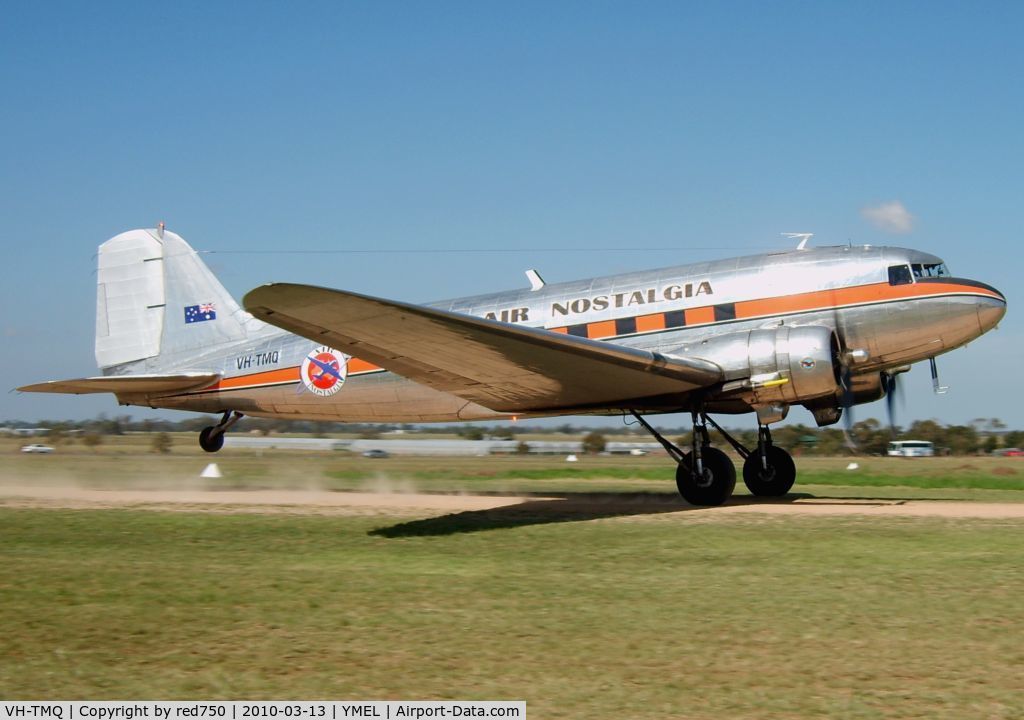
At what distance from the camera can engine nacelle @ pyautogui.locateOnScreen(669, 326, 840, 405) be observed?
1305 cm

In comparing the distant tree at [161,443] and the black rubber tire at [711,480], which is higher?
the distant tree at [161,443]

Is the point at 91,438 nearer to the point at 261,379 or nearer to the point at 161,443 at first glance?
the point at 161,443

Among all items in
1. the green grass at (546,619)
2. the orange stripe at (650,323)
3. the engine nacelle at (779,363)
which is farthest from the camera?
the orange stripe at (650,323)

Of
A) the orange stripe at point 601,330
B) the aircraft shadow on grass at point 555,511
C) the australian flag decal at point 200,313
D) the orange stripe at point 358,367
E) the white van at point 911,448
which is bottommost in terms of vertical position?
the aircraft shadow on grass at point 555,511

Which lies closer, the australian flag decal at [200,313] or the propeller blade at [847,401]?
the propeller blade at [847,401]

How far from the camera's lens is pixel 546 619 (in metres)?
6.74

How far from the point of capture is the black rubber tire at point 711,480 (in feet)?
45.8

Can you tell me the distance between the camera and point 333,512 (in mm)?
13938

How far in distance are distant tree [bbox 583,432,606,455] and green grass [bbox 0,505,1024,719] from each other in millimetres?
32831

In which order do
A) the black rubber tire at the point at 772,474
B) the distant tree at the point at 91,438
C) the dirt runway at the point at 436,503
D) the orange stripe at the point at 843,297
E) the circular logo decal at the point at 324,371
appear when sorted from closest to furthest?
the dirt runway at the point at 436,503 < the orange stripe at the point at 843,297 < the black rubber tire at the point at 772,474 < the circular logo decal at the point at 324,371 < the distant tree at the point at 91,438

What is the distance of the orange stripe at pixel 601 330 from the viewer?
50.1 feet

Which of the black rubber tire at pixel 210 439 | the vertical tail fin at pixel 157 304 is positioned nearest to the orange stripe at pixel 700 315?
the vertical tail fin at pixel 157 304

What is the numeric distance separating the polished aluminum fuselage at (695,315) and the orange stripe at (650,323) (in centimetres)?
2

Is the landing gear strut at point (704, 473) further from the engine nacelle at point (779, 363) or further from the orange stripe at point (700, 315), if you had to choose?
the orange stripe at point (700, 315)
